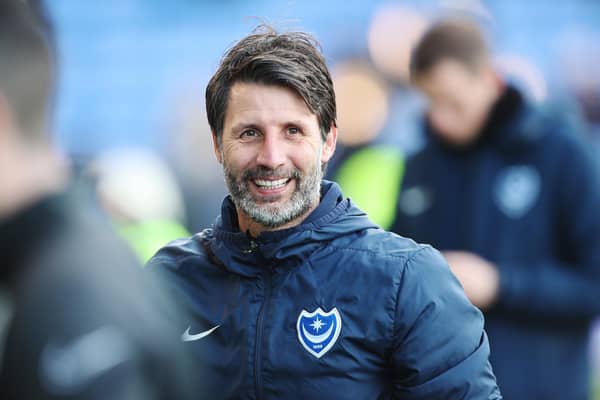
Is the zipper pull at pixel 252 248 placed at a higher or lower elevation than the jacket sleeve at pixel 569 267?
higher

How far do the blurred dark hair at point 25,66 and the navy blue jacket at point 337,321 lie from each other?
2.58 ft

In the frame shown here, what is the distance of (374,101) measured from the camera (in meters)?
6.02

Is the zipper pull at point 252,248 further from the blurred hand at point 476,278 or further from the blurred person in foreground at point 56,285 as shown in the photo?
the blurred hand at point 476,278

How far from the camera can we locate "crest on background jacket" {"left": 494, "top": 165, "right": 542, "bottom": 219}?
3.49 m

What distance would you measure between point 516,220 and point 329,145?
51.5 inches

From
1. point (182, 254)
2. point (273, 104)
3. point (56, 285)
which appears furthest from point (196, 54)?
point (56, 285)

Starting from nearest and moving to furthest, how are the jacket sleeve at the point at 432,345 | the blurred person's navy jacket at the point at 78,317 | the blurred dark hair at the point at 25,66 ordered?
the blurred person's navy jacket at the point at 78,317 < the blurred dark hair at the point at 25,66 < the jacket sleeve at the point at 432,345

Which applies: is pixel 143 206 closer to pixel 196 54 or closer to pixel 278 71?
pixel 278 71

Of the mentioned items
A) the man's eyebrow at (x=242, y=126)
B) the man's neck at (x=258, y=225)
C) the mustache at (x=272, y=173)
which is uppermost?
the man's eyebrow at (x=242, y=126)

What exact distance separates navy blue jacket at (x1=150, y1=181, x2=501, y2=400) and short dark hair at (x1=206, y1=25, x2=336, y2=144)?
0.24m

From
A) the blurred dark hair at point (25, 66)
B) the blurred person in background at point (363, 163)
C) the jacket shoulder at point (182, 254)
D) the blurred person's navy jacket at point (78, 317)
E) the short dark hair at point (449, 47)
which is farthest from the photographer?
the blurred person in background at point (363, 163)

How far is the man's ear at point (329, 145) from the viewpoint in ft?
7.78

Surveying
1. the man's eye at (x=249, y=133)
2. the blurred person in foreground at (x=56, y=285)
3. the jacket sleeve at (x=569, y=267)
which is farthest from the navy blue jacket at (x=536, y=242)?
the blurred person in foreground at (x=56, y=285)

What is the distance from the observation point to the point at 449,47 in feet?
12.0
